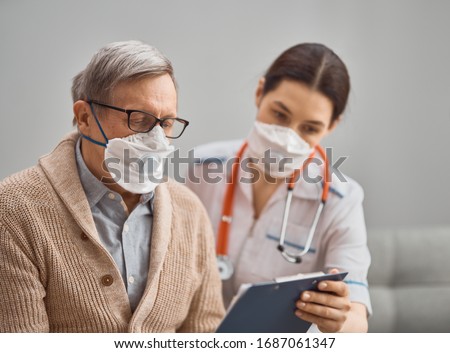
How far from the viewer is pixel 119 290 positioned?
1.09 m

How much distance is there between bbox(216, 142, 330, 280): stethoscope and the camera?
1493 mm

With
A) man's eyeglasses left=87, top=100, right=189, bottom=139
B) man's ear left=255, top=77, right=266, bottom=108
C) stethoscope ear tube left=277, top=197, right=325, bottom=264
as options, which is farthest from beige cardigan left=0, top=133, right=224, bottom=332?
man's ear left=255, top=77, right=266, bottom=108

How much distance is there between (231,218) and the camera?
5.24 ft

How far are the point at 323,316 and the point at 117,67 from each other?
28.6 inches

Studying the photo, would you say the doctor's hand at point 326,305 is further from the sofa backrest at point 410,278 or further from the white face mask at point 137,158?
the sofa backrest at point 410,278

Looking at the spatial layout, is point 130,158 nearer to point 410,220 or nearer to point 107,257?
point 107,257

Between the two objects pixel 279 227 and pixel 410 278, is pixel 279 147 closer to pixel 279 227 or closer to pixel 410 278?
pixel 279 227

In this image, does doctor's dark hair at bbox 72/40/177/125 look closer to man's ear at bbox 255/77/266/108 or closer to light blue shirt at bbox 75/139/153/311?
light blue shirt at bbox 75/139/153/311

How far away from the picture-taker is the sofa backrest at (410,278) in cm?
189

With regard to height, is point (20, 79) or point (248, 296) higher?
point (20, 79)

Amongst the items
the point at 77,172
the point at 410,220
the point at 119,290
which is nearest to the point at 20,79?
the point at 77,172

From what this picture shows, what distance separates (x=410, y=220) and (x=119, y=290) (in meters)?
1.18

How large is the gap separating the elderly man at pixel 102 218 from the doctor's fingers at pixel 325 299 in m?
0.29

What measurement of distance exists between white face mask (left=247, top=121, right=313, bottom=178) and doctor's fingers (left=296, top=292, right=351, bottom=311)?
0.41 m
